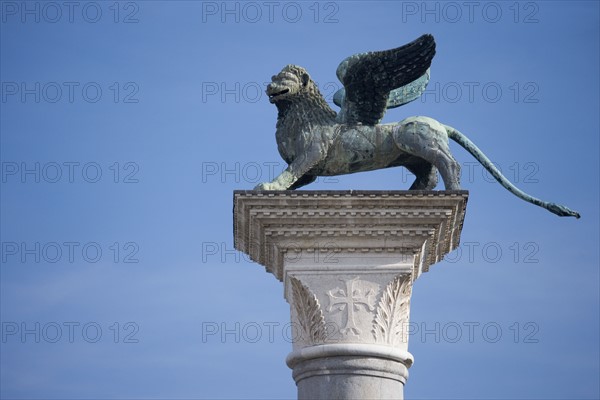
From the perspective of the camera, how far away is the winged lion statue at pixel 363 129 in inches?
679

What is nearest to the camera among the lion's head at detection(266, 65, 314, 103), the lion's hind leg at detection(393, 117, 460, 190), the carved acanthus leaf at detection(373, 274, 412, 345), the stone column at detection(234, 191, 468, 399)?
the stone column at detection(234, 191, 468, 399)

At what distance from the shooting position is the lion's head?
17594 millimetres

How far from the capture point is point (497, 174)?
58.7ft

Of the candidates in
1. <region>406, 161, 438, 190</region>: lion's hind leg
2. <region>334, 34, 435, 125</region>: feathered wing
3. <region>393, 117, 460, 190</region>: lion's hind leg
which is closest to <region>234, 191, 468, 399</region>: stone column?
<region>393, 117, 460, 190</region>: lion's hind leg

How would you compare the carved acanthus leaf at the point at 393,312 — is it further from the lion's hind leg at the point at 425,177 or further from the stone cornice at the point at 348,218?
the lion's hind leg at the point at 425,177

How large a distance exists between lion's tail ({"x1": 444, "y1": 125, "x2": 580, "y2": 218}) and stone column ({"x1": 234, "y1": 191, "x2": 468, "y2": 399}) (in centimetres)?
129

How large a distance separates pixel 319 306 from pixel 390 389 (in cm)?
139

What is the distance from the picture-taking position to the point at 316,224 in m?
16.6

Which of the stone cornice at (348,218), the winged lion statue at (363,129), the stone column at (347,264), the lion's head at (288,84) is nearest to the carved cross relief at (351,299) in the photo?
the stone column at (347,264)

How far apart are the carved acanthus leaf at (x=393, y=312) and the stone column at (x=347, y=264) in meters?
0.01

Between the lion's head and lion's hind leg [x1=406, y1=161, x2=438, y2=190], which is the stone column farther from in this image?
the lion's head

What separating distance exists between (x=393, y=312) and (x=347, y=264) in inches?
34.1

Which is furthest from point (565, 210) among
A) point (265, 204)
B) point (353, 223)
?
point (265, 204)

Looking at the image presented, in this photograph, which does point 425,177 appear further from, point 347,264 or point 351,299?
point 351,299
